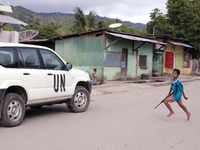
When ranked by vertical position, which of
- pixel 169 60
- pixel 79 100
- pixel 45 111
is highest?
pixel 169 60

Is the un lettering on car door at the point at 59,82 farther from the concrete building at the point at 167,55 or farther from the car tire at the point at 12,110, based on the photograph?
the concrete building at the point at 167,55

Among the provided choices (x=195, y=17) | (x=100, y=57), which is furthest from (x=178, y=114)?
(x=195, y=17)

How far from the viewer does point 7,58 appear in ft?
16.9

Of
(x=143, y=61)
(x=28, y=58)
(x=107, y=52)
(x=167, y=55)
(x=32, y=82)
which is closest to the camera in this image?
(x=32, y=82)

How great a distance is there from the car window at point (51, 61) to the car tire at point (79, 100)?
92 cm

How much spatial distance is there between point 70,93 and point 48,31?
3425 cm

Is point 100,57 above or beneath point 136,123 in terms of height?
above

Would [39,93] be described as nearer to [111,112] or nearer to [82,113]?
[82,113]

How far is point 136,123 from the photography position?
580 cm

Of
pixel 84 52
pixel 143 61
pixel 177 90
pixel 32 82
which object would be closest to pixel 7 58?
pixel 32 82

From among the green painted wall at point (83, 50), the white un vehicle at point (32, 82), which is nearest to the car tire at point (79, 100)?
the white un vehicle at point (32, 82)

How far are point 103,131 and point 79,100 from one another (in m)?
2.16

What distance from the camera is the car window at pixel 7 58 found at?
5.05 m

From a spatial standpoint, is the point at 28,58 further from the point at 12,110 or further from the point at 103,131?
the point at 103,131
